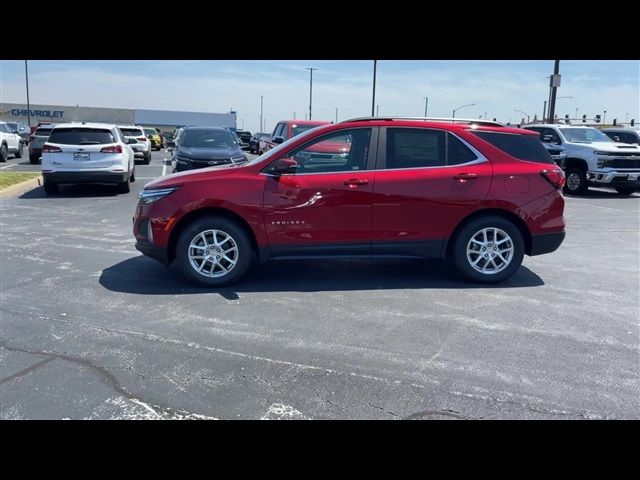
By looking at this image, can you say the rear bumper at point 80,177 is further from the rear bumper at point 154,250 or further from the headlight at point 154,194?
the rear bumper at point 154,250

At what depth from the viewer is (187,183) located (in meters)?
6.08

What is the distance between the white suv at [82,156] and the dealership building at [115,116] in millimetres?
55811

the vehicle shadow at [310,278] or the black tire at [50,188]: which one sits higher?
the black tire at [50,188]

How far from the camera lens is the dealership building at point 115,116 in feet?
229

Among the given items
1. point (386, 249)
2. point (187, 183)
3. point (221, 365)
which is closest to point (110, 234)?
point (187, 183)

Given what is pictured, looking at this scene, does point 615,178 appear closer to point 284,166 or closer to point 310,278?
point 310,278

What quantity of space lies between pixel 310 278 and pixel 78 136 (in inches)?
356

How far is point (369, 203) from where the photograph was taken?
612 cm

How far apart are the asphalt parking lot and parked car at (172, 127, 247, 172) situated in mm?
5385

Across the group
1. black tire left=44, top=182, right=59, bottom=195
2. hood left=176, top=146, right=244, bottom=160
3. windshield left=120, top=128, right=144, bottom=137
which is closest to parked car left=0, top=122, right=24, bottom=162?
windshield left=120, top=128, right=144, bottom=137

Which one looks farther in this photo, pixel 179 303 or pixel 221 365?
pixel 179 303

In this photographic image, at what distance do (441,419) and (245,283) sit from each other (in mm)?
3362

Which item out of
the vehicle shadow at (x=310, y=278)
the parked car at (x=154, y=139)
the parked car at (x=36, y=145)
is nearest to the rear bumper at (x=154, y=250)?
the vehicle shadow at (x=310, y=278)
